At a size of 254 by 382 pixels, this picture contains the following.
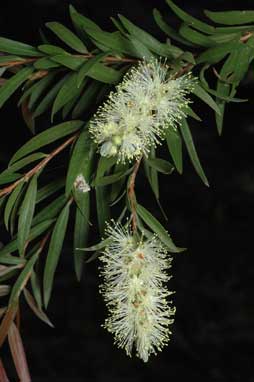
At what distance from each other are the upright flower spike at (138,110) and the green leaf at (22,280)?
10.2 inches

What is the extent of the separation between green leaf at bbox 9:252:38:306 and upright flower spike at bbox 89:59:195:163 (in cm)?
26

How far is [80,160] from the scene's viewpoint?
3.54 ft

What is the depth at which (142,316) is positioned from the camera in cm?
111

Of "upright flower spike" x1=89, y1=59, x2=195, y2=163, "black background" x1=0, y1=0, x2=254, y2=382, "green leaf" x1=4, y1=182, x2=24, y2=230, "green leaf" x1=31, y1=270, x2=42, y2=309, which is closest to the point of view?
"upright flower spike" x1=89, y1=59, x2=195, y2=163

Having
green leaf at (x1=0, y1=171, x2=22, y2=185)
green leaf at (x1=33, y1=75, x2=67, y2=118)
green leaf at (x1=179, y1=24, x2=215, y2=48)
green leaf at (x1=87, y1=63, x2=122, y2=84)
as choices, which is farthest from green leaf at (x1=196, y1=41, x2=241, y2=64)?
green leaf at (x1=0, y1=171, x2=22, y2=185)

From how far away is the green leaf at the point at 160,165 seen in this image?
106 centimetres

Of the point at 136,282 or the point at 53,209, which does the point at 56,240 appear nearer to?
the point at 53,209

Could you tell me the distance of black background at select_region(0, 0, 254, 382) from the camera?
2.52 metres

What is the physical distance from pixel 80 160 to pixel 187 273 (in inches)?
63.5

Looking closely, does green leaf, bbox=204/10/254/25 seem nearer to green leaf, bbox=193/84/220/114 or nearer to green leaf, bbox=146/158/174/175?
green leaf, bbox=193/84/220/114

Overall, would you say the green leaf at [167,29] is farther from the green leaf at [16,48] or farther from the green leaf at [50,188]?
the green leaf at [50,188]

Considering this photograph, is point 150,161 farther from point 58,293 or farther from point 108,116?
point 58,293

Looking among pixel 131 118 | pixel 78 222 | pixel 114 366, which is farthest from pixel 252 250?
pixel 131 118

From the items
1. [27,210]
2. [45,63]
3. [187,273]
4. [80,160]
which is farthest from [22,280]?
[187,273]
